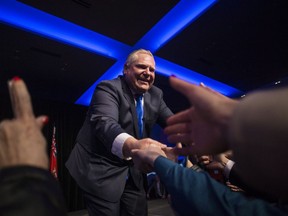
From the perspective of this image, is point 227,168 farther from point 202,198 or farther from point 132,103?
point 202,198

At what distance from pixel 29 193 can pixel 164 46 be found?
3.08 m

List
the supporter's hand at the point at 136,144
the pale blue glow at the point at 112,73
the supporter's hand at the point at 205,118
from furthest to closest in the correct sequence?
the pale blue glow at the point at 112,73 < the supporter's hand at the point at 136,144 < the supporter's hand at the point at 205,118

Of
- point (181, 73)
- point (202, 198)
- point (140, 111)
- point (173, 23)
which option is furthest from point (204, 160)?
point (181, 73)

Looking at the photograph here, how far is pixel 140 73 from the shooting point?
1.39 metres

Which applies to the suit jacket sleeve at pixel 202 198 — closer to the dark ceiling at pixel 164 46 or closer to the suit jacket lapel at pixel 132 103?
the suit jacket lapel at pixel 132 103

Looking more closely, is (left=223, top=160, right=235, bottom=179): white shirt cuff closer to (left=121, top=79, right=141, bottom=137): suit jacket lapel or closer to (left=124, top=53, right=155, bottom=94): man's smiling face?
(left=121, top=79, right=141, bottom=137): suit jacket lapel

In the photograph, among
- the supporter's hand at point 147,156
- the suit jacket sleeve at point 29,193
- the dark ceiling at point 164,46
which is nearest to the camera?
the suit jacket sleeve at point 29,193

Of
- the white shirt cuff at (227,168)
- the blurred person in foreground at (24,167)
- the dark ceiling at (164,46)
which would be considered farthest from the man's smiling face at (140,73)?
the dark ceiling at (164,46)

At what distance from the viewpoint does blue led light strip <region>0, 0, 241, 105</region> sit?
254cm

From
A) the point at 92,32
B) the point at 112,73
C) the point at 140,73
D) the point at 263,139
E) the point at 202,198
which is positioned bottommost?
the point at 202,198

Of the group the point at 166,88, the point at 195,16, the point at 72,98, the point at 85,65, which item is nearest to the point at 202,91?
the point at 195,16

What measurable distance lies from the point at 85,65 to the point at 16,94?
320 cm

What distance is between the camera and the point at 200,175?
58 centimetres

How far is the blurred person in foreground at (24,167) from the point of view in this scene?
0.31 metres
